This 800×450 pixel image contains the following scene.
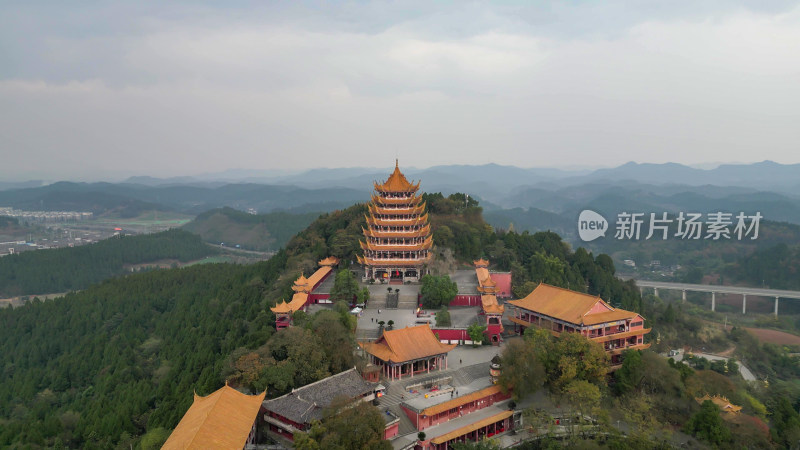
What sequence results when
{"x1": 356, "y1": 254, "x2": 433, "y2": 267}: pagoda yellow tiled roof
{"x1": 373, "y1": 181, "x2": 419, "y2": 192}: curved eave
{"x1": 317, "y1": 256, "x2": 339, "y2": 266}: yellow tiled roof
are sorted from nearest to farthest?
{"x1": 356, "y1": 254, "x2": 433, "y2": 267}: pagoda yellow tiled roof
{"x1": 317, "y1": 256, "x2": 339, "y2": 266}: yellow tiled roof
{"x1": 373, "y1": 181, "x2": 419, "y2": 192}: curved eave

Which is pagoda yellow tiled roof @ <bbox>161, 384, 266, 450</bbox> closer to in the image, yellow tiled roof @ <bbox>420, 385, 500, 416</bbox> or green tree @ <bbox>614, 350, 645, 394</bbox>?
yellow tiled roof @ <bbox>420, 385, 500, 416</bbox>

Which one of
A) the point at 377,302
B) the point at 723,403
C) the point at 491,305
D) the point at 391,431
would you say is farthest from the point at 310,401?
the point at 723,403

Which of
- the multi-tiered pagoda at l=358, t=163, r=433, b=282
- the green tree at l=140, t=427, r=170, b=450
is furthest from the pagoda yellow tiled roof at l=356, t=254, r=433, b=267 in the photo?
the green tree at l=140, t=427, r=170, b=450

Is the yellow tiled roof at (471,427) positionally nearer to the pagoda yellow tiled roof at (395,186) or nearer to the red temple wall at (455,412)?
the red temple wall at (455,412)

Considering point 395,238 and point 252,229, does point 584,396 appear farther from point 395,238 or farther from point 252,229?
point 252,229

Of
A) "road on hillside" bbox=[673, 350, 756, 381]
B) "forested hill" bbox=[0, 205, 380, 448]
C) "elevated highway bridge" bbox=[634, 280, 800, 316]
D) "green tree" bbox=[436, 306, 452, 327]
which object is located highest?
"green tree" bbox=[436, 306, 452, 327]

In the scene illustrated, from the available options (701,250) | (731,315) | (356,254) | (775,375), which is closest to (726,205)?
(701,250)

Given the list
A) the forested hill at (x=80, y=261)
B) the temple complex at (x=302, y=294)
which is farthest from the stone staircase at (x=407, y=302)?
the forested hill at (x=80, y=261)

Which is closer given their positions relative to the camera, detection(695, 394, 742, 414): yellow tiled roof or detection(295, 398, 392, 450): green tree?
detection(295, 398, 392, 450): green tree
